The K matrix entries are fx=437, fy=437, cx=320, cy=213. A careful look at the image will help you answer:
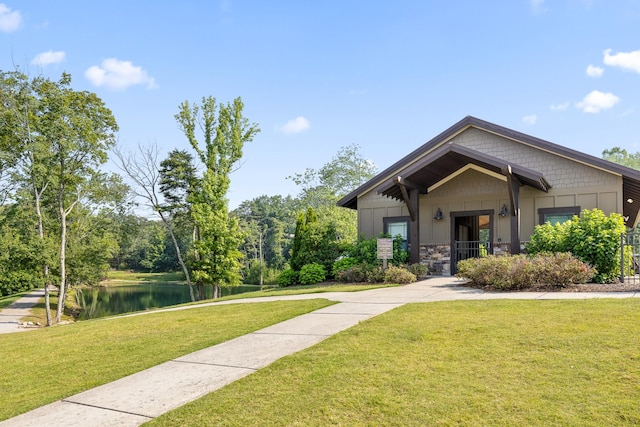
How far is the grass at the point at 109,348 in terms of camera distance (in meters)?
4.86

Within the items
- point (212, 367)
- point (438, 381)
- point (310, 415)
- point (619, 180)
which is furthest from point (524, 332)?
point (619, 180)

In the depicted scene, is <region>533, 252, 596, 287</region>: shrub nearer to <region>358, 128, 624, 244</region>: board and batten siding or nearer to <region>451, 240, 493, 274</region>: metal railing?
<region>358, 128, 624, 244</region>: board and batten siding

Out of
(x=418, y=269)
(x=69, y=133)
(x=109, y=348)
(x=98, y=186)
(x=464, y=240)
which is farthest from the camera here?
(x=98, y=186)

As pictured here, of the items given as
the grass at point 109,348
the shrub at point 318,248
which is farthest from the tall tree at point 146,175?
the grass at point 109,348

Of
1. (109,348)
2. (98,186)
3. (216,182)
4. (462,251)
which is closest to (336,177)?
(216,182)

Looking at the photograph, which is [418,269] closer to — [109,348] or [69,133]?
[109,348]

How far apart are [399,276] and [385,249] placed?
109 cm

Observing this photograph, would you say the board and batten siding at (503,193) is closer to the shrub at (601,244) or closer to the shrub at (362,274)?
the shrub at (601,244)

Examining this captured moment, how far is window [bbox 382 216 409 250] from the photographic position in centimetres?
1612

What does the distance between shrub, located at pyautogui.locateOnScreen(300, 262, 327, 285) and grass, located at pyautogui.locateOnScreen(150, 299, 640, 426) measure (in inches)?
389

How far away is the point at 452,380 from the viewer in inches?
159

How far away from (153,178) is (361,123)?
14695mm

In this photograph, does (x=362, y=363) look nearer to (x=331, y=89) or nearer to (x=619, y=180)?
(x=619, y=180)

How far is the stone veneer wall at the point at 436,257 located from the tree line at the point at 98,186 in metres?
3.88
